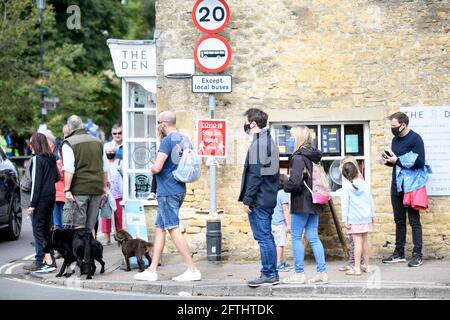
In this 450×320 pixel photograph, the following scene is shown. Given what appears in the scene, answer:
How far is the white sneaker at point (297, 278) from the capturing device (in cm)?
1054

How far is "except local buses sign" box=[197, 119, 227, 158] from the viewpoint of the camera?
40.3ft

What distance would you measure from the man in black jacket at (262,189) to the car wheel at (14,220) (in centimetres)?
662

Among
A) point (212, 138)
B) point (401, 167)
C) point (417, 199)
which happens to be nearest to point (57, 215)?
point (212, 138)

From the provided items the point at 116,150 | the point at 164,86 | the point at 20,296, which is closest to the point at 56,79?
the point at 116,150

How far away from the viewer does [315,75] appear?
1248 cm

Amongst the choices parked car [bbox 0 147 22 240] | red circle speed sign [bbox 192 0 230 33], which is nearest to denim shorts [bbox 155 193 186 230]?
red circle speed sign [bbox 192 0 230 33]

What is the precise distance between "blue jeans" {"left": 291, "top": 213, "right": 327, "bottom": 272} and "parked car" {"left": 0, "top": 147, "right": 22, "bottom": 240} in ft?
20.7

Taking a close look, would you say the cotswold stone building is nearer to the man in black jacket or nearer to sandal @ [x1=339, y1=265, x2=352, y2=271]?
Answer: sandal @ [x1=339, y1=265, x2=352, y2=271]

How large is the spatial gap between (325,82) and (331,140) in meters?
0.84

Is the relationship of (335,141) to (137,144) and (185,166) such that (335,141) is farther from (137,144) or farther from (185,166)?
(137,144)

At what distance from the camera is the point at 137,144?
45.1ft

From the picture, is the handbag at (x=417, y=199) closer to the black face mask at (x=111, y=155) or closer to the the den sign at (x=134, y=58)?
the the den sign at (x=134, y=58)
